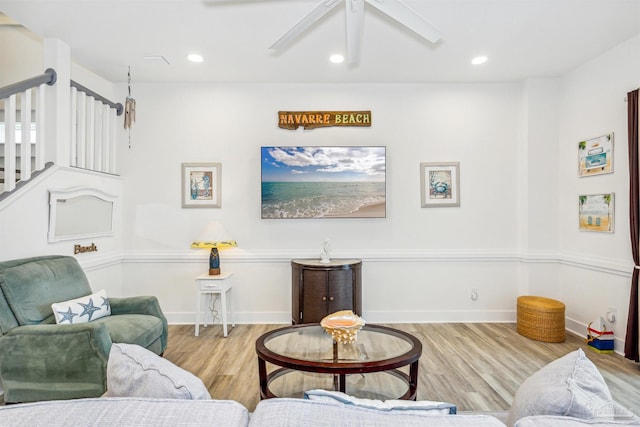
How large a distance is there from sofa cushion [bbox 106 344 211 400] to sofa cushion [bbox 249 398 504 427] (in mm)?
260

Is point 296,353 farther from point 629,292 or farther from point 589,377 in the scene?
point 629,292

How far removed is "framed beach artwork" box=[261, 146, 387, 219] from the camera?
14.4 feet

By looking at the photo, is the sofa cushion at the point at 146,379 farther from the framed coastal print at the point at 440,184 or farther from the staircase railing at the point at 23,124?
the framed coastal print at the point at 440,184

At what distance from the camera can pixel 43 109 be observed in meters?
3.42

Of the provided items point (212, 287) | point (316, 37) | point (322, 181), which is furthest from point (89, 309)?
point (316, 37)

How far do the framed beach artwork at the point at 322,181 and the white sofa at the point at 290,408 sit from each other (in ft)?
10.9

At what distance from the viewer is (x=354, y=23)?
7.61 ft

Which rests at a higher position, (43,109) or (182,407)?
(43,109)

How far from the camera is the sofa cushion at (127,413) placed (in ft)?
2.87

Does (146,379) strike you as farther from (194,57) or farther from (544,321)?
(544,321)

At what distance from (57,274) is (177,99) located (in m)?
2.44

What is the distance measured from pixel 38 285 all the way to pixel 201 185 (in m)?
2.05

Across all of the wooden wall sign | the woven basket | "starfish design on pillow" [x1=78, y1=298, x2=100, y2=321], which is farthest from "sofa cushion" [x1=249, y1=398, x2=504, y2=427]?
the wooden wall sign

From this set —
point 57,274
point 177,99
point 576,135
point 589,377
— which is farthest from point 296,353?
point 576,135
